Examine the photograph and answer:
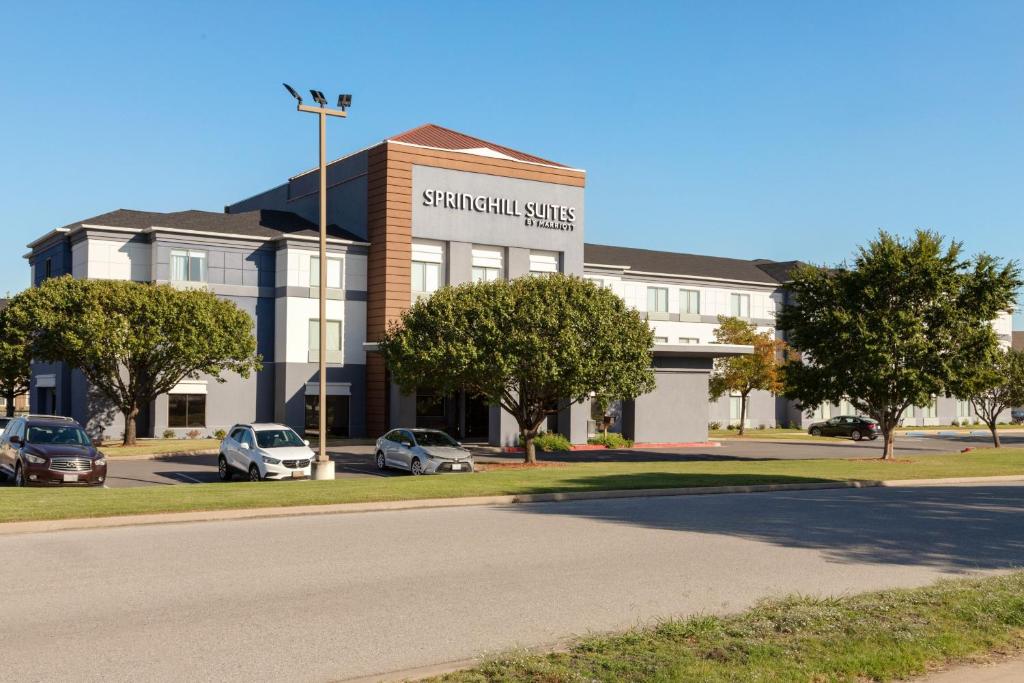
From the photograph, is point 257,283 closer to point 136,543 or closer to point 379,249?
point 379,249

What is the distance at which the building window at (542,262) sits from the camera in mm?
53875

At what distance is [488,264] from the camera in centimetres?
5291

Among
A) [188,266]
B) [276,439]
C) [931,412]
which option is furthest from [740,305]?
[276,439]

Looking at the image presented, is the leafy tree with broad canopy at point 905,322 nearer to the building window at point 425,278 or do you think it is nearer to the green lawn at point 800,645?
the building window at point 425,278

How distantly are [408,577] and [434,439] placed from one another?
20.6 m

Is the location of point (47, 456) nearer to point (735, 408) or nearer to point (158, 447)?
point (158, 447)

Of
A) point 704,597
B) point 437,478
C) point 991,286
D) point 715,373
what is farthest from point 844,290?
point 704,597

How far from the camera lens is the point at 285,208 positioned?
6028 centimetres

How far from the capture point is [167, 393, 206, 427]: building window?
48.4 meters

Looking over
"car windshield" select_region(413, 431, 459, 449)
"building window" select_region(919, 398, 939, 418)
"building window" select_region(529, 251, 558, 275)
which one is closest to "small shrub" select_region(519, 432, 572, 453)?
"car windshield" select_region(413, 431, 459, 449)

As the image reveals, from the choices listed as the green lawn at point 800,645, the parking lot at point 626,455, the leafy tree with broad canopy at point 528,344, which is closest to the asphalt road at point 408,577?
the green lawn at point 800,645

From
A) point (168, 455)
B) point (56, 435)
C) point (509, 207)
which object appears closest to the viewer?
point (56, 435)

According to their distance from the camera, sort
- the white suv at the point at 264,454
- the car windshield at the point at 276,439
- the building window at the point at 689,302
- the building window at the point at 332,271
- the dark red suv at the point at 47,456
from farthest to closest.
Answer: the building window at the point at 689,302, the building window at the point at 332,271, the car windshield at the point at 276,439, the white suv at the point at 264,454, the dark red suv at the point at 47,456

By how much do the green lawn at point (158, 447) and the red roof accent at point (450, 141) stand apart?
1888 centimetres
